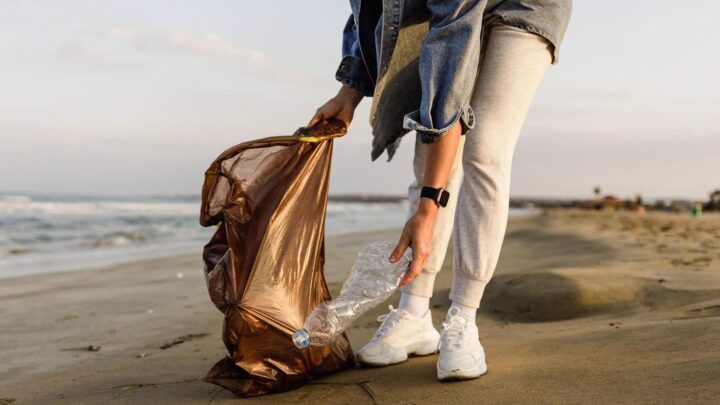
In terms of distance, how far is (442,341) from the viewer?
1868 mm

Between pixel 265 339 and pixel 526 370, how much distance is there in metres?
0.78

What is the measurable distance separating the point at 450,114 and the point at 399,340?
812 millimetres

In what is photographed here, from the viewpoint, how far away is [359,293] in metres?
1.90

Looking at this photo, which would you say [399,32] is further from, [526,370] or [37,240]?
[37,240]

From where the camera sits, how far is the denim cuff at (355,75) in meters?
2.20

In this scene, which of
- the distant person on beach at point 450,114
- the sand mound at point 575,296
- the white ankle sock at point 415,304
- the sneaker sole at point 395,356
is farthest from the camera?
the sand mound at point 575,296

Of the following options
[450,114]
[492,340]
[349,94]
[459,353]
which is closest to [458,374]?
[459,353]

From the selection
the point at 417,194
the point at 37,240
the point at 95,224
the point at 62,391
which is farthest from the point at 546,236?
the point at 95,224

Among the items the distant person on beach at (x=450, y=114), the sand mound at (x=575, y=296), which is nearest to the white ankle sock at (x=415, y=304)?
the distant person on beach at (x=450, y=114)

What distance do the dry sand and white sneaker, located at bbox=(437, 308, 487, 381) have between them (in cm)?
3

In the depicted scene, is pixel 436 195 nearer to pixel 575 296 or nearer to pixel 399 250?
pixel 399 250

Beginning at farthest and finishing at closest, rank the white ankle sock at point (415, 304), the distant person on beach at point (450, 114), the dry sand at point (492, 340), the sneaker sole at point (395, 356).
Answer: the white ankle sock at point (415, 304) < the sneaker sole at point (395, 356) < the distant person on beach at point (450, 114) < the dry sand at point (492, 340)

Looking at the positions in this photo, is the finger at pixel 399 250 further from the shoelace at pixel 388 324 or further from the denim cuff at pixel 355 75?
the denim cuff at pixel 355 75

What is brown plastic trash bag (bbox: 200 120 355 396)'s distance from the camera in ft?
5.85
